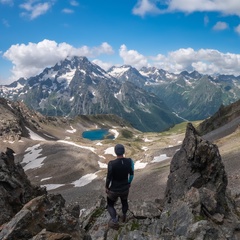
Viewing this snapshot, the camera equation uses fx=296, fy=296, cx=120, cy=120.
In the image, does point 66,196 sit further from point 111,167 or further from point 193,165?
point 111,167

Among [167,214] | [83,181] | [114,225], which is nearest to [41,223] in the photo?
[114,225]

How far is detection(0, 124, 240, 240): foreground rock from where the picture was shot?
17344mm

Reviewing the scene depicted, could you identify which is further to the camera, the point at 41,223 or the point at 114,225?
the point at 114,225

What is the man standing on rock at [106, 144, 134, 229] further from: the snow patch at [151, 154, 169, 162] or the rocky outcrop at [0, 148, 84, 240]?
the snow patch at [151, 154, 169, 162]

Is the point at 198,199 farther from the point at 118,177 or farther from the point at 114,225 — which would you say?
the point at 118,177

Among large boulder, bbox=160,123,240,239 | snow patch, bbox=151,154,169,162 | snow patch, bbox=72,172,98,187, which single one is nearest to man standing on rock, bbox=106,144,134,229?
large boulder, bbox=160,123,240,239

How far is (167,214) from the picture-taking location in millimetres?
21703

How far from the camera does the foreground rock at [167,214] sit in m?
17.3

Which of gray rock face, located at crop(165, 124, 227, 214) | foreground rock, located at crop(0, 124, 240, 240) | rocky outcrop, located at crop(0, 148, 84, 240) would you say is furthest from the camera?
gray rock face, located at crop(165, 124, 227, 214)

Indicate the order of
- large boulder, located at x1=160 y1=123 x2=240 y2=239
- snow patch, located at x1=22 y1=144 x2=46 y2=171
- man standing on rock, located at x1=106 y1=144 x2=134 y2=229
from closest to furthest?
man standing on rock, located at x1=106 y1=144 x2=134 y2=229 → large boulder, located at x1=160 y1=123 x2=240 y2=239 → snow patch, located at x1=22 y1=144 x2=46 y2=171

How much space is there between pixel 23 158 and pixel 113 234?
11635 cm

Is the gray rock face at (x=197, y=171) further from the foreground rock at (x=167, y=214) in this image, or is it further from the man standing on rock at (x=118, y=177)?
the man standing on rock at (x=118, y=177)

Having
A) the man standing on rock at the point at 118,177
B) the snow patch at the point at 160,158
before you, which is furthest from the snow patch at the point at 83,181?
the man standing on rock at the point at 118,177

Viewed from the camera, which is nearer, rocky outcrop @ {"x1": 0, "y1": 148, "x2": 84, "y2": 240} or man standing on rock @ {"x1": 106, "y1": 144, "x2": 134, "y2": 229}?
rocky outcrop @ {"x1": 0, "y1": 148, "x2": 84, "y2": 240}
